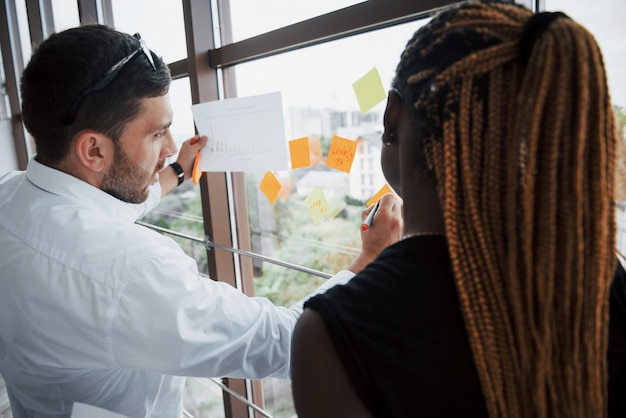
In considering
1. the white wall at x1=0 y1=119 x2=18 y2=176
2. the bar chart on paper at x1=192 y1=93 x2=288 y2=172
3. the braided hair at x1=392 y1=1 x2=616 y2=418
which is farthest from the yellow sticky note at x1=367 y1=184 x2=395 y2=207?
the white wall at x1=0 y1=119 x2=18 y2=176

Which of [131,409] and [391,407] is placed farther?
[131,409]

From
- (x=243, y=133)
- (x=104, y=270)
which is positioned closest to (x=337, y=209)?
(x=243, y=133)

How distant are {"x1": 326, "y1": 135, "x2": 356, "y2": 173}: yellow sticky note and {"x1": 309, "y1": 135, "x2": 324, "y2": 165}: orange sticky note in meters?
0.07

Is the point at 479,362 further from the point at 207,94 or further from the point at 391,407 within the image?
the point at 207,94

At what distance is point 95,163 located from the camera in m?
0.92

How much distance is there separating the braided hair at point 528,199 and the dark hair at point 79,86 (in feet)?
2.30

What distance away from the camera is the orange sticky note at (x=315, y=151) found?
44.7 inches

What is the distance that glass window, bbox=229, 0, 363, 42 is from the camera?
3.51ft

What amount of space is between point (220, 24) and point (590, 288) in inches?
49.9

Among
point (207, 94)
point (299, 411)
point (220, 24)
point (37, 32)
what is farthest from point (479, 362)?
point (37, 32)

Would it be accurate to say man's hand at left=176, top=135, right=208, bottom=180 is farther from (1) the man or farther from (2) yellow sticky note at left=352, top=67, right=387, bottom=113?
(2) yellow sticky note at left=352, top=67, right=387, bottom=113

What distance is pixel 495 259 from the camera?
1.41ft

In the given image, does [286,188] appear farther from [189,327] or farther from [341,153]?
[189,327]

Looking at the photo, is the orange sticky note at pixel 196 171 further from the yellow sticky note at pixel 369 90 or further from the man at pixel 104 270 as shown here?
the yellow sticky note at pixel 369 90
